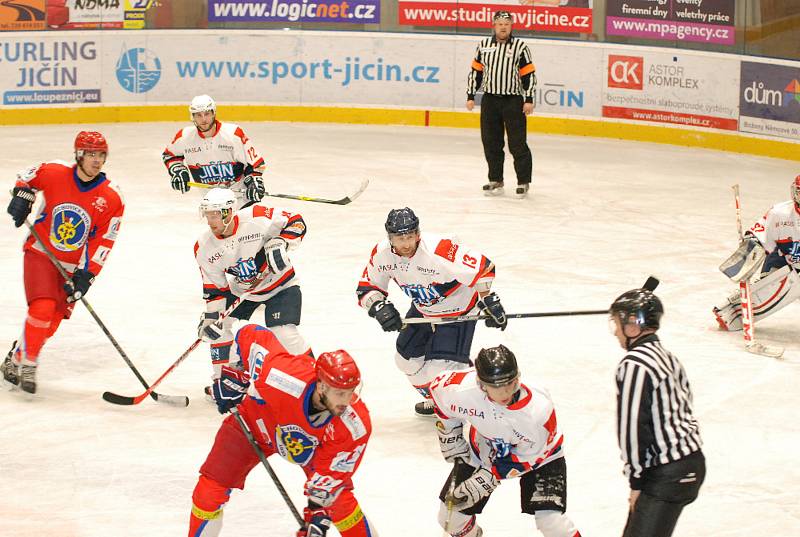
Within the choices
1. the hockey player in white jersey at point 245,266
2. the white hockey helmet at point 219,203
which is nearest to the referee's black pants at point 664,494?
the hockey player in white jersey at point 245,266

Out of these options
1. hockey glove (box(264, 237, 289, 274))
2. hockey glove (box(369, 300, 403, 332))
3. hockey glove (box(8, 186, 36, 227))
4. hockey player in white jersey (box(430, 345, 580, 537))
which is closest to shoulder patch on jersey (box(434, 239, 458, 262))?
hockey glove (box(369, 300, 403, 332))

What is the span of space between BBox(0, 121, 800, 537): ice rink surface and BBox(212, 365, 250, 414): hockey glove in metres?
0.83

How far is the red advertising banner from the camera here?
41.2 feet

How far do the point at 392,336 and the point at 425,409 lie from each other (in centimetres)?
122

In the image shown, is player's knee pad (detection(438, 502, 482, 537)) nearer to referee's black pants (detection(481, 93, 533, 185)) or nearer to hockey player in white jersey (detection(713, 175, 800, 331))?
hockey player in white jersey (detection(713, 175, 800, 331))

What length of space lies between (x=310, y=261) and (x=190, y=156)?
1.23 m

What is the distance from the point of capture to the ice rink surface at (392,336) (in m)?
4.93

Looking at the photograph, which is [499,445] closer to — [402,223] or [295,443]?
[295,443]

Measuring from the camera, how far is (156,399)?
589cm

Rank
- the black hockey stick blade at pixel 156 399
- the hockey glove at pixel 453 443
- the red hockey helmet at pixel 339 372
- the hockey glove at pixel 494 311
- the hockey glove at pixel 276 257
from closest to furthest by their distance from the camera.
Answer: the red hockey helmet at pixel 339 372, the hockey glove at pixel 453 443, the hockey glove at pixel 494 311, the hockey glove at pixel 276 257, the black hockey stick blade at pixel 156 399

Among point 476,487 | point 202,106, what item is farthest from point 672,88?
point 476,487

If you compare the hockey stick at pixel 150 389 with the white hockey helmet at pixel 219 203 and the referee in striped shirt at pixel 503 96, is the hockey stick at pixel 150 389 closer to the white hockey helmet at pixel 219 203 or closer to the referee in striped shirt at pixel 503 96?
the white hockey helmet at pixel 219 203

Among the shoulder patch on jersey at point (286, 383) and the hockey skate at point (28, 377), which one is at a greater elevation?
the shoulder patch on jersey at point (286, 383)

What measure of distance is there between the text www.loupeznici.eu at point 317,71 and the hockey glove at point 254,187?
230 inches
